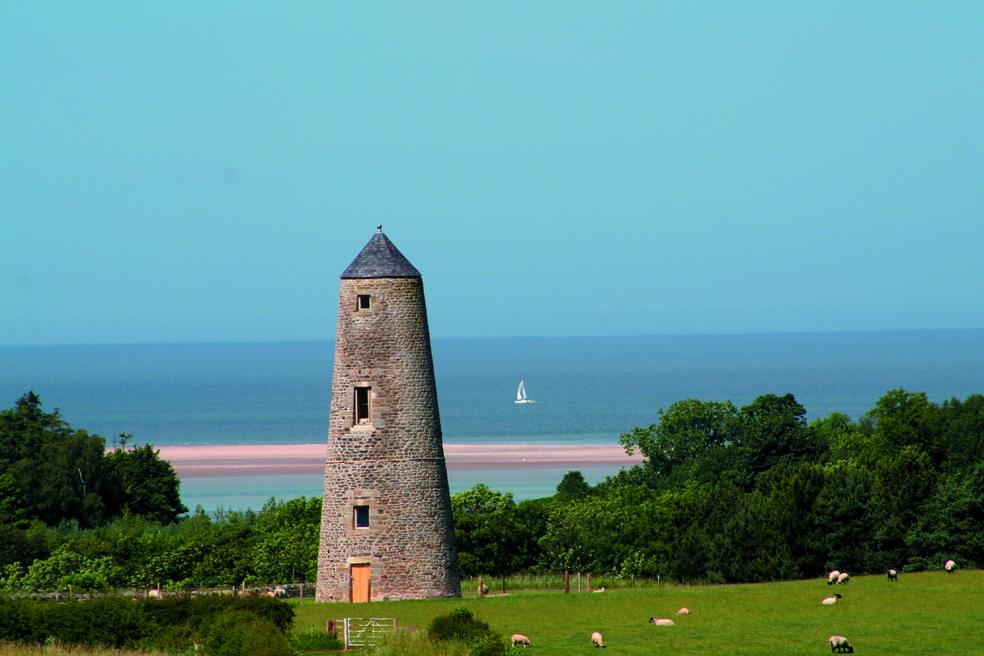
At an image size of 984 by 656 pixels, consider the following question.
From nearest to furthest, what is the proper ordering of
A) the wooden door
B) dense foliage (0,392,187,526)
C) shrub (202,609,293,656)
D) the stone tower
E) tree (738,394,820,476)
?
shrub (202,609,293,656)
the wooden door
the stone tower
dense foliage (0,392,187,526)
tree (738,394,820,476)

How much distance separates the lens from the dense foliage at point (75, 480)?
231ft

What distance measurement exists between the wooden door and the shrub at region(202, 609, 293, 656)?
31.6ft

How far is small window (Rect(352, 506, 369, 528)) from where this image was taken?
4225 cm

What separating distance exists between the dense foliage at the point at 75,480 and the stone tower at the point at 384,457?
90.4ft

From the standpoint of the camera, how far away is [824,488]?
5047cm

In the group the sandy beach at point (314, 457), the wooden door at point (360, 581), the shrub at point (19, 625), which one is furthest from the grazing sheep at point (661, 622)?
Result: the sandy beach at point (314, 457)

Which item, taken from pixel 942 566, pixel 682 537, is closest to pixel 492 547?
pixel 682 537

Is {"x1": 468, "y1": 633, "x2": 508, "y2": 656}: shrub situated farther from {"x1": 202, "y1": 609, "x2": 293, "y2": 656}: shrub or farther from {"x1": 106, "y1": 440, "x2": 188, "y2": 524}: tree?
{"x1": 106, "y1": 440, "x2": 188, "y2": 524}: tree

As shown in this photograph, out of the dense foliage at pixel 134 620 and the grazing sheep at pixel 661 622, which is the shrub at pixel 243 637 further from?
the grazing sheep at pixel 661 622

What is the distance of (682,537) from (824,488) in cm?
509

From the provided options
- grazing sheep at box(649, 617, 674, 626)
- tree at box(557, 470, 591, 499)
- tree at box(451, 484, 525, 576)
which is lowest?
grazing sheep at box(649, 617, 674, 626)

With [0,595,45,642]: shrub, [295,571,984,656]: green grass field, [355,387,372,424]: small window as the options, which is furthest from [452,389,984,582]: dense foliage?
[0,595,45,642]: shrub

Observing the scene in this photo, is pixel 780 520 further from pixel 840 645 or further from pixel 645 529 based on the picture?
pixel 840 645

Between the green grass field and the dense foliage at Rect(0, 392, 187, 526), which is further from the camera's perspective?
the dense foliage at Rect(0, 392, 187, 526)
